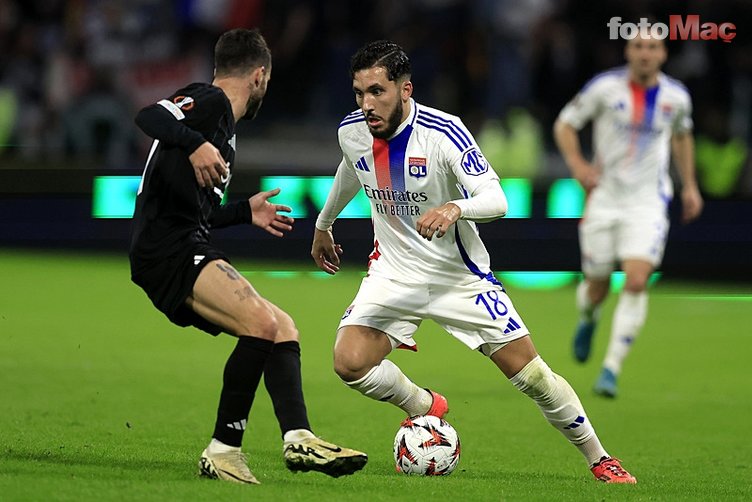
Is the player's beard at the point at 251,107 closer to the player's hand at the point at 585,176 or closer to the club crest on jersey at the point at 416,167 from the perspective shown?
the club crest on jersey at the point at 416,167

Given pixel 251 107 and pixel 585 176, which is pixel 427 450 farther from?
pixel 585 176

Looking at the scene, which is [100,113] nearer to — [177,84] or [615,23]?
[177,84]

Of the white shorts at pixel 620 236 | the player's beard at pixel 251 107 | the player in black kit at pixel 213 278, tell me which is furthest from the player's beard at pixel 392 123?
the white shorts at pixel 620 236

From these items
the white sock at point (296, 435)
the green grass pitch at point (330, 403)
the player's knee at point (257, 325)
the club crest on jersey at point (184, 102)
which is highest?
the club crest on jersey at point (184, 102)

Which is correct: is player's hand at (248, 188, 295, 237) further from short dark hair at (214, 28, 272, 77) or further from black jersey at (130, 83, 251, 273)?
short dark hair at (214, 28, 272, 77)

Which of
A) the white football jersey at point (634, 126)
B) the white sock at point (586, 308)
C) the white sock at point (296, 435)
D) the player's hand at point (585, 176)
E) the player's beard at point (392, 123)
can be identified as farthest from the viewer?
the white sock at point (586, 308)

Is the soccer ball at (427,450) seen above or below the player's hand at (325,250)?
below

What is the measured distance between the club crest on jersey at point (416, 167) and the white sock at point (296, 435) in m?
1.37

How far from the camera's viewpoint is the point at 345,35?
58.1ft

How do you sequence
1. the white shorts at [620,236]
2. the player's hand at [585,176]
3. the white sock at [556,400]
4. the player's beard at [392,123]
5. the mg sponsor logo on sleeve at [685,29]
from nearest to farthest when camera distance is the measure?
1. the white sock at [556,400]
2. the player's beard at [392,123]
3. the white shorts at [620,236]
4. the player's hand at [585,176]
5. the mg sponsor logo on sleeve at [685,29]

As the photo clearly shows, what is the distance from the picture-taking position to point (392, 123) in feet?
20.3

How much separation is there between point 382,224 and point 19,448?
1991 millimetres

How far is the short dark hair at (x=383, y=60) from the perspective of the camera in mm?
6066

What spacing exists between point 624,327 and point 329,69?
900 centimetres
